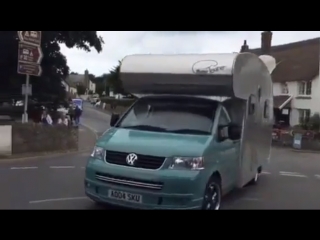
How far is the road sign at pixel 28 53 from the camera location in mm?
14391

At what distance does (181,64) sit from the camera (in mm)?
6387

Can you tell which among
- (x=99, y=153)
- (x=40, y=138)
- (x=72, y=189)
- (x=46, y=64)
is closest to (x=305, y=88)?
(x=46, y=64)

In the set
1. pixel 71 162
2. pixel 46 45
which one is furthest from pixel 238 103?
pixel 46 45

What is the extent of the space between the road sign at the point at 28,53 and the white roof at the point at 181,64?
29.3 ft

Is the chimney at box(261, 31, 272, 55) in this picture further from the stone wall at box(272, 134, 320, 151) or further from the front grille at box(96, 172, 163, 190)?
the front grille at box(96, 172, 163, 190)

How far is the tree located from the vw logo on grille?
2111 centimetres

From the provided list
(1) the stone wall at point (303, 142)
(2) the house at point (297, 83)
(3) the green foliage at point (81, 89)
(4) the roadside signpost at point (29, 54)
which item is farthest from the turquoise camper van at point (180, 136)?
(3) the green foliage at point (81, 89)

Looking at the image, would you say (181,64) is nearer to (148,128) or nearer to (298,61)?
(148,128)

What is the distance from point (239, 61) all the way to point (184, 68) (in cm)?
91

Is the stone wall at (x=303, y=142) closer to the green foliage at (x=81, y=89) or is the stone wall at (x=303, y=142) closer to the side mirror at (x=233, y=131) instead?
the side mirror at (x=233, y=131)

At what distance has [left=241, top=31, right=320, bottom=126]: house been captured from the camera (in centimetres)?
2958

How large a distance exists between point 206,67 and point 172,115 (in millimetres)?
958

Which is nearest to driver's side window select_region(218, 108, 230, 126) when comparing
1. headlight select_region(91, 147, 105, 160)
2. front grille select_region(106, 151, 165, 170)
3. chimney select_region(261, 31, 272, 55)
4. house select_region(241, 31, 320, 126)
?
front grille select_region(106, 151, 165, 170)

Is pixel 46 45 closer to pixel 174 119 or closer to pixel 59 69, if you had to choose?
pixel 59 69
